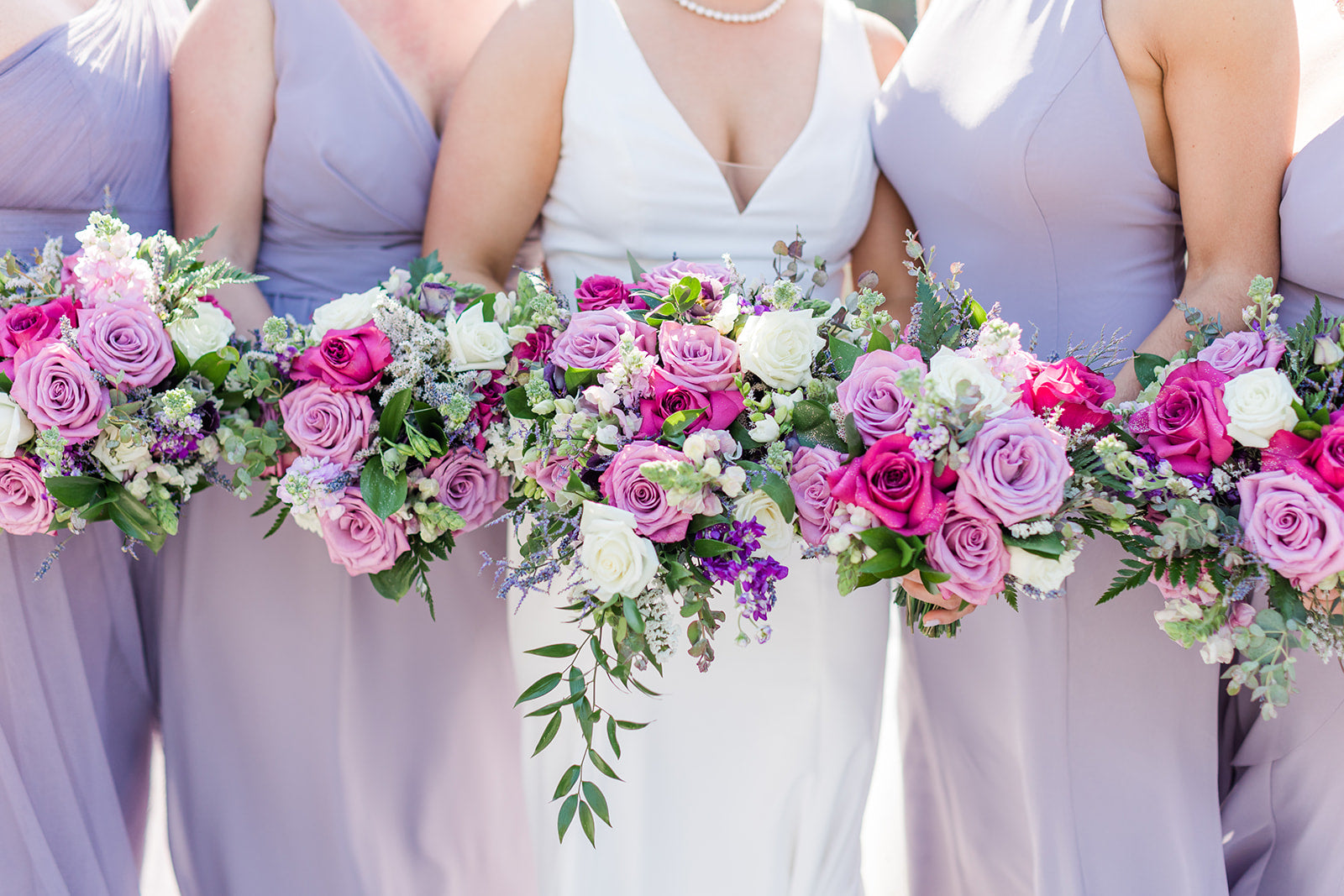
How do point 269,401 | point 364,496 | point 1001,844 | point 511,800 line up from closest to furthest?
point 364,496, point 269,401, point 1001,844, point 511,800

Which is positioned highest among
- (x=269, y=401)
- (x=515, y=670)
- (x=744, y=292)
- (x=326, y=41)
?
(x=326, y=41)

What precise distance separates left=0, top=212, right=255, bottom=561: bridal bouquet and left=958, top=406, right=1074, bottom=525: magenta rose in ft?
4.11

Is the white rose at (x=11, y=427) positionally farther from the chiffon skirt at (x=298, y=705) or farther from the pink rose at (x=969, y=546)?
the pink rose at (x=969, y=546)

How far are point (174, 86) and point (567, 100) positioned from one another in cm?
88

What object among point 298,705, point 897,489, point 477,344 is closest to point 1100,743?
point 897,489

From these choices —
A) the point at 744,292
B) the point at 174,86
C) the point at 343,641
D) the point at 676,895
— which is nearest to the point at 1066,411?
the point at 744,292

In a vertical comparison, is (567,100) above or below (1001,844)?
above

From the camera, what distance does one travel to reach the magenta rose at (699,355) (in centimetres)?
153

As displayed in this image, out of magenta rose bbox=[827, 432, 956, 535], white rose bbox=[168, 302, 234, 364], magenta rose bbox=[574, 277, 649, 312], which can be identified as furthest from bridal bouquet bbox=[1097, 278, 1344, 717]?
white rose bbox=[168, 302, 234, 364]

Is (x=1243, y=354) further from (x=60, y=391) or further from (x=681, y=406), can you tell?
(x=60, y=391)

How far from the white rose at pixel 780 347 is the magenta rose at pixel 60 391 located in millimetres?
1075

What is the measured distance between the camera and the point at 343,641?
2279 millimetres

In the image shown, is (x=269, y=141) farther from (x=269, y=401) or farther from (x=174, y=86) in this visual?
(x=269, y=401)

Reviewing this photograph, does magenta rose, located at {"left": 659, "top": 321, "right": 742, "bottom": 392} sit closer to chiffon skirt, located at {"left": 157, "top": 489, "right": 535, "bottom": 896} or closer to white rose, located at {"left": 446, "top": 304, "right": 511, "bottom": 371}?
white rose, located at {"left": 446, "top": 304, "right": 511, "bottom": 371}
